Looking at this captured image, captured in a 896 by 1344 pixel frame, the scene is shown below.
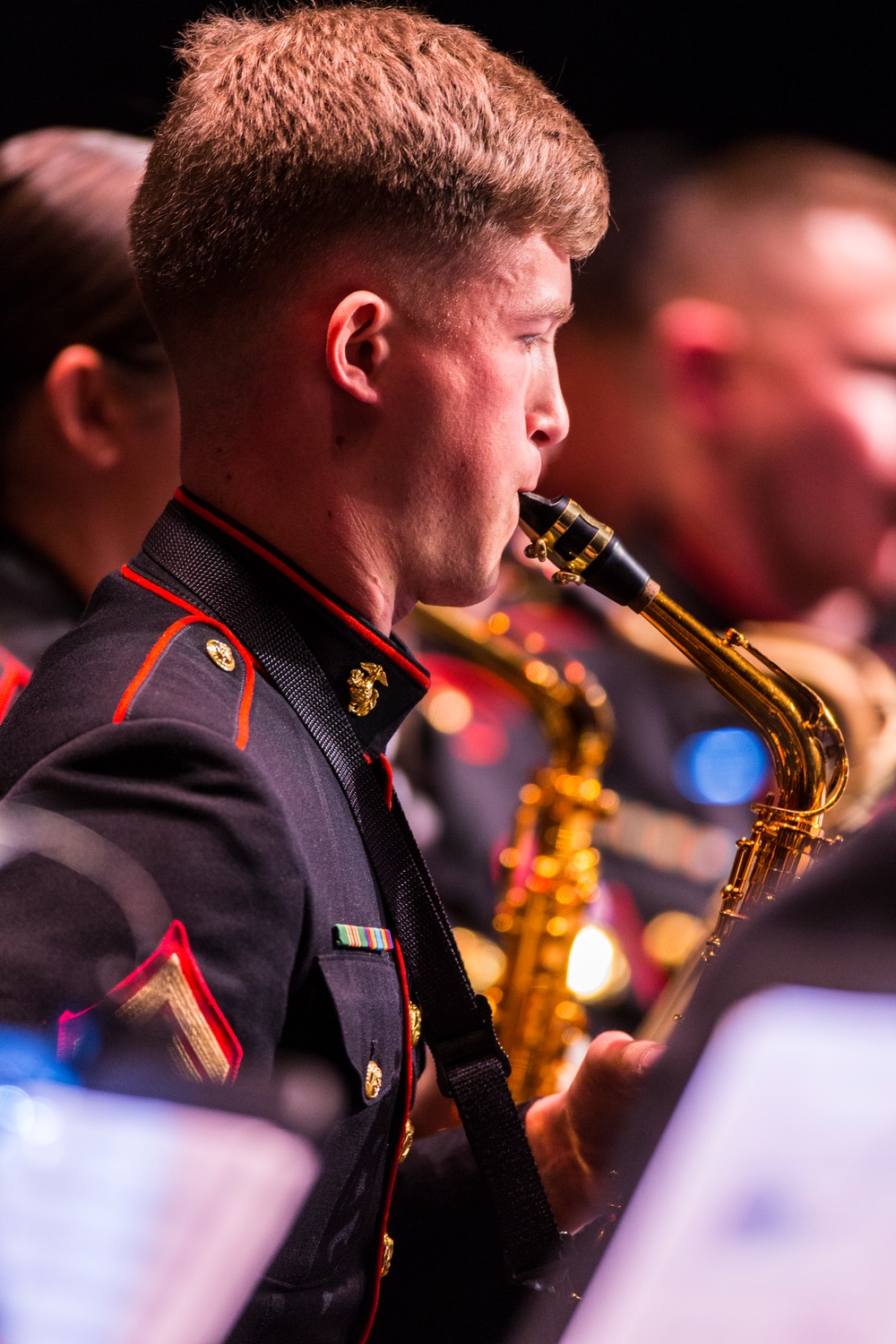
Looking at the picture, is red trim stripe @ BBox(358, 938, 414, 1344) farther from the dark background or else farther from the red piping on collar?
the dark background

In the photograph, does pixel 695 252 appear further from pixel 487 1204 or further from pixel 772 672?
pixel 487 1204

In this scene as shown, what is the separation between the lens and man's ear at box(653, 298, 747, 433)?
3.87 m

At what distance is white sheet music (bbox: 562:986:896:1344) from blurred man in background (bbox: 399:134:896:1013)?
8.94ft

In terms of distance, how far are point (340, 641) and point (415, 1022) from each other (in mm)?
387

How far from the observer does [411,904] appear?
1409 mm

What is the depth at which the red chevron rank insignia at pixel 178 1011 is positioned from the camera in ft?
3.30

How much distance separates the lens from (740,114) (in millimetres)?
4176

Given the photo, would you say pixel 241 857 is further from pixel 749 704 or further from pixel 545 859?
pixel 545 859

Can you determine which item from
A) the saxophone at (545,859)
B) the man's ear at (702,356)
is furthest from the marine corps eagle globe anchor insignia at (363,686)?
the man's ear at (702,356)

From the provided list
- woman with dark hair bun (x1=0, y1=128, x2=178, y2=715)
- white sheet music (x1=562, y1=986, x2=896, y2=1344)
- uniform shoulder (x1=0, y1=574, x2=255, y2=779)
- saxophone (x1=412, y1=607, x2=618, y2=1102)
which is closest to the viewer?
white sheet music (x1=562, y1=986, x2=896, y2=1344)

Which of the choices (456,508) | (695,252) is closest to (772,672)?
(456,508)

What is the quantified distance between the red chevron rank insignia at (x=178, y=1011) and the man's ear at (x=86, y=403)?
4.06 ft

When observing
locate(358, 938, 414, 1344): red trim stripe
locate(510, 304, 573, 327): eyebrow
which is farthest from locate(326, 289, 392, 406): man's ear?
locate(358, 938, 414, 1344): red trim stripe

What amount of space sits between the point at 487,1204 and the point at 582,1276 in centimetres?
105
